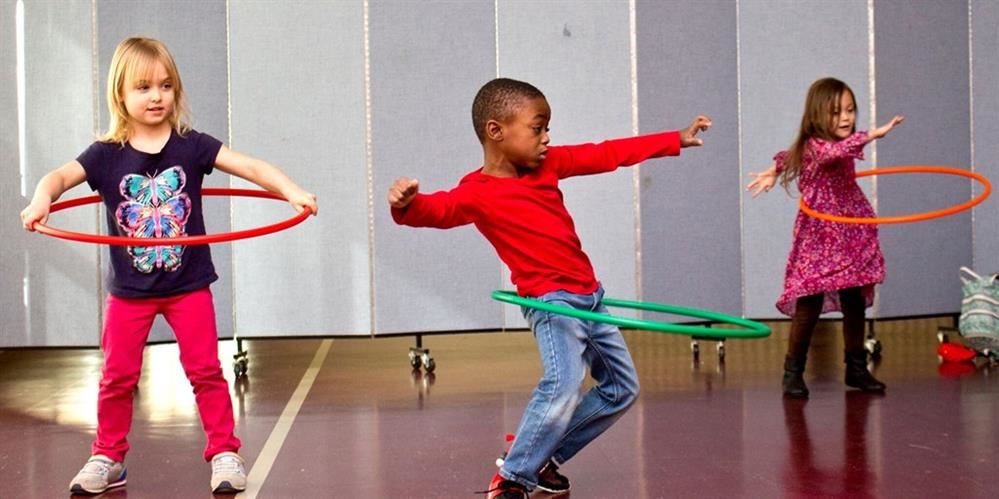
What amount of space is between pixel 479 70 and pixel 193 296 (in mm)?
3356

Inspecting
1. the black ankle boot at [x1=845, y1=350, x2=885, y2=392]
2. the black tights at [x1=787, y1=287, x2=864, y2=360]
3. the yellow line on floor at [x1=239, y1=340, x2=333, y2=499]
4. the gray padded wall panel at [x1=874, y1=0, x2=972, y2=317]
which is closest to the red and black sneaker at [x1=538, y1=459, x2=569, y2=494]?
the yellow line on floor at [x1=239, y1=340, x2=333, y2=499]

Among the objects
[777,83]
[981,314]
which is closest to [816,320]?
[981,314]

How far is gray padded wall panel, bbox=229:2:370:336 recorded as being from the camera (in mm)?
6852

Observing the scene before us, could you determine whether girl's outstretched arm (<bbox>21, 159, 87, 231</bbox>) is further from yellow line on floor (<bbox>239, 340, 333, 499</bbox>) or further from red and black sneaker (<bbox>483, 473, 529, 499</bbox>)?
red and black sneaker (<bbox>483, 473, 529, 499</bbox>)

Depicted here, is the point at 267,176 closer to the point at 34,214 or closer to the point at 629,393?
the point at 34,214

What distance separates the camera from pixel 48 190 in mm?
3729

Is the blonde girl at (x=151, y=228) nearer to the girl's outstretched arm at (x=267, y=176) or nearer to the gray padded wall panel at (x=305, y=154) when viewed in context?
the girl's outstretched arm at (x=267, y=176)

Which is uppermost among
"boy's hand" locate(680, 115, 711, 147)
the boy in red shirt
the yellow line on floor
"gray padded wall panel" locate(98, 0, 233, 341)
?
"gray padded wall panel" locate(98, 0, 233, 341)

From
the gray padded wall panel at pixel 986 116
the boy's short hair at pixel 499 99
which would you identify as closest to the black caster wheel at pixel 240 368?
the boy's short hair at pixel 499 99

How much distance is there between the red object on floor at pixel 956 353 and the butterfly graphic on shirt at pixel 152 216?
443 cm

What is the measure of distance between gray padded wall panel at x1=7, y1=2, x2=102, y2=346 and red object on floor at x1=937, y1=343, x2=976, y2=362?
444cm

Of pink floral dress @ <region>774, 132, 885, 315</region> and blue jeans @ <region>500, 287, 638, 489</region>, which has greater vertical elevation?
pink floral dress @ <region>774, 132, 885, 315</region>

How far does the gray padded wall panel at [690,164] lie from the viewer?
7.21m

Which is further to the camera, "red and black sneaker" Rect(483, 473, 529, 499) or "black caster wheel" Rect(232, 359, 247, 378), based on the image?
"black caster wheel" Rect(232, 359, 247, 378)
